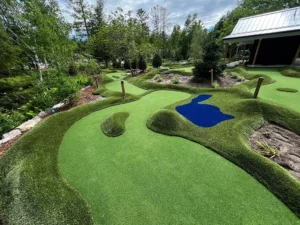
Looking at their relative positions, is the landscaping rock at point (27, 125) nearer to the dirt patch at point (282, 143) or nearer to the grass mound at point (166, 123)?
the grass mound at point (166, 123)

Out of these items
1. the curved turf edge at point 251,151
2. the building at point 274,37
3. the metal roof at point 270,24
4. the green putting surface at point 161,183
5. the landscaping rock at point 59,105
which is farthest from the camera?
the building at point 274,37

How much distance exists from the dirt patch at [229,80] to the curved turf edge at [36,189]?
8234mm

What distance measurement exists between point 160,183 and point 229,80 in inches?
329

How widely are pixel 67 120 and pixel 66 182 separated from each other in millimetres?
2687

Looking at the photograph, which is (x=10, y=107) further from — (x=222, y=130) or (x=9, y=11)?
(x=222, y=130)

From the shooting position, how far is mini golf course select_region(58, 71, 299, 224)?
2.01 meters

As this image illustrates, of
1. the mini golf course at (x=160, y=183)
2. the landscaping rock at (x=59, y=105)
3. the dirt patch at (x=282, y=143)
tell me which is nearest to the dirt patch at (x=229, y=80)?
the dirt patch at (x=282, y=143)

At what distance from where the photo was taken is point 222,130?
12.1 ft

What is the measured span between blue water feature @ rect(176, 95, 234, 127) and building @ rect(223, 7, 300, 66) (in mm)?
9081

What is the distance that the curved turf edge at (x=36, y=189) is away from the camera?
6.86 ft

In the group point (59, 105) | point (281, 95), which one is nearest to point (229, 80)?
point (281, 95)

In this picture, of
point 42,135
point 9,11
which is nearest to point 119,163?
point 42,135

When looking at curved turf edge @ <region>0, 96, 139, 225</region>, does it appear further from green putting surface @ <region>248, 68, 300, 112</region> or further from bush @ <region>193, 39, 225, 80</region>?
bush @ <region>193, 39, 225, 80</region>

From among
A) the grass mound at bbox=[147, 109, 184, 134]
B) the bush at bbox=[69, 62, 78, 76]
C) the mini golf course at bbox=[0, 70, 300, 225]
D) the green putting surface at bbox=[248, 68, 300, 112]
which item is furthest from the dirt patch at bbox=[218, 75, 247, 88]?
the bush at bbox=[69, 62, 78, 76]
